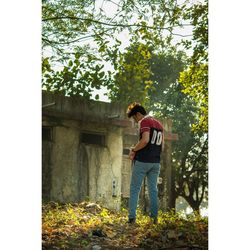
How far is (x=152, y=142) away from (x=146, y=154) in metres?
0.11

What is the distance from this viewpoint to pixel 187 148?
4.72 meters

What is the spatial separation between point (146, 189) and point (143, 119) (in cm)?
58

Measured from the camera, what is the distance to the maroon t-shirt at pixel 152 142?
4.62m

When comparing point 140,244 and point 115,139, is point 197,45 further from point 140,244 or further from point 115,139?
point 140,244

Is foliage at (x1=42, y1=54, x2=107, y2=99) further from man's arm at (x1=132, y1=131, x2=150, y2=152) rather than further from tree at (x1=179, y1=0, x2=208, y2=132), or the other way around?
tree at (x1=179, y1=0, x2=208, y2=132)

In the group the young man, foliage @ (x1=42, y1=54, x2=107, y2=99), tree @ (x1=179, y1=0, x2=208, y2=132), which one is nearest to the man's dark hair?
the young man

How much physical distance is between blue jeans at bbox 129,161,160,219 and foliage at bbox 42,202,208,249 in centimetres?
7

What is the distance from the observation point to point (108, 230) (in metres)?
4.43

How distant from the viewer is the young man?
15.0ft

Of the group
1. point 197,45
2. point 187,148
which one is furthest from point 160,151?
point 197,45

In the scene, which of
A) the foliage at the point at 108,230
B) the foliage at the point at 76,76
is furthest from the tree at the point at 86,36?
the foliage at the point at 108,230

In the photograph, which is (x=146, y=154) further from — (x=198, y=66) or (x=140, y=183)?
(x=198, y=66)

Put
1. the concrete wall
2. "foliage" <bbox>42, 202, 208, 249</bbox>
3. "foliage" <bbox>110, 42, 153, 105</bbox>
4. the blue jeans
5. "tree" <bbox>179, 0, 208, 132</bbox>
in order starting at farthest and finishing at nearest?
1. "tree" <bbox>179, 0, 208, 132</bbox>
2. "foliage" <bbox>110, 42, 153, 105</bbox>
3. the blue jeans
4. the concrete wall
5. "foliage" <bbox>42, 202, 208, 249</bbox>

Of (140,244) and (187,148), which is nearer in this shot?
(140,244)
